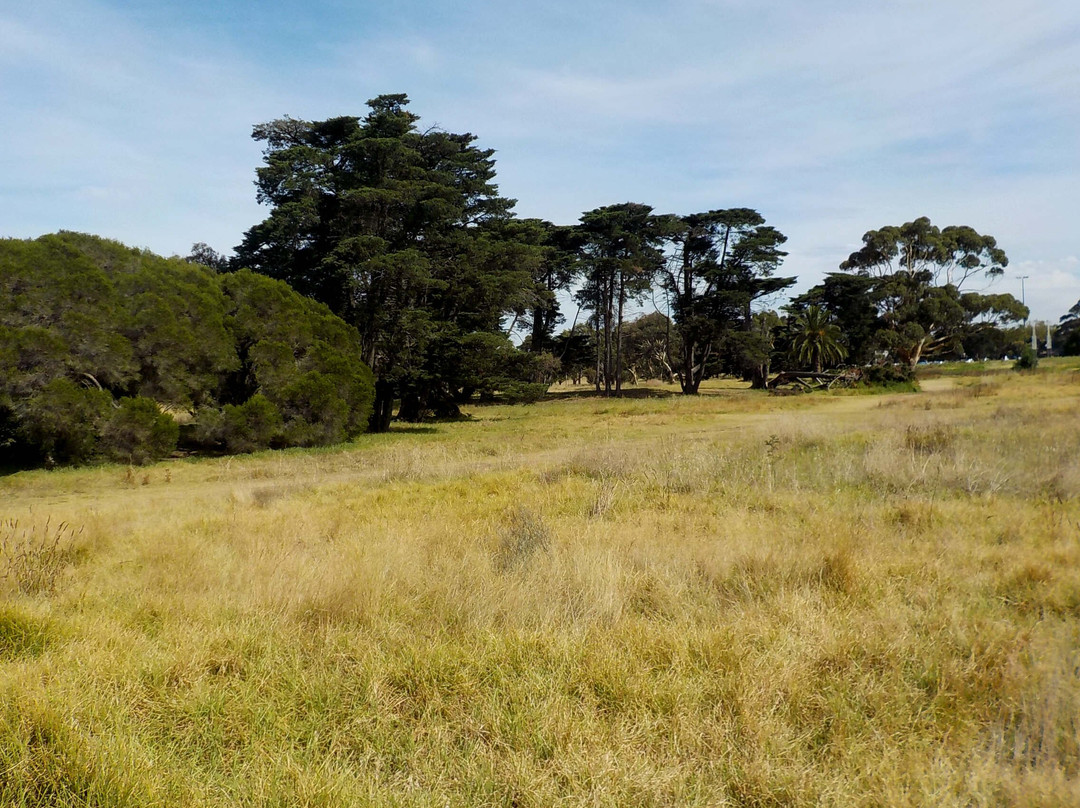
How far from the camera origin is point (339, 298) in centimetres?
2631

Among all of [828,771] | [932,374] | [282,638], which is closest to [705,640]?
[828,771]

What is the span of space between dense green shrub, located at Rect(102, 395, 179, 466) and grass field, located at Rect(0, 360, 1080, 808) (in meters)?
8.86

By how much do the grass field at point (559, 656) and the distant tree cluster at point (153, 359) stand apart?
8920mm

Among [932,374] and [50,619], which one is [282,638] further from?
[932,374]

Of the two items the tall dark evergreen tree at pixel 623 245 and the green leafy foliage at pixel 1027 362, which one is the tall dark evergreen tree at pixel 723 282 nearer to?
the tall dark evergreen tree at pixel 623 245

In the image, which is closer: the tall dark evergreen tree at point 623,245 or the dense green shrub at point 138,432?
the dense green shrub at point 138,432

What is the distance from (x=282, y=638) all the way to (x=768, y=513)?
5.53 m

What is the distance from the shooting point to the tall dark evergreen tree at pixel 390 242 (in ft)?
78.9

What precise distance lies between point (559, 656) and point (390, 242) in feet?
76.7

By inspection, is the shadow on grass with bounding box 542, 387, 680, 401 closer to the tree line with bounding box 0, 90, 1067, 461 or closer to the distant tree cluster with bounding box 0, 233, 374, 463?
the tree line with bounding box 0, 90, 1067, 461

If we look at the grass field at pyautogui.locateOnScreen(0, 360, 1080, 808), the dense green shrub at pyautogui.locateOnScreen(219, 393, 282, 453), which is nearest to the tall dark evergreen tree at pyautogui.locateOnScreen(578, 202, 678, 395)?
the dense green shrub at pyautogui.locateOnScreen(219, 393, 282, 453)

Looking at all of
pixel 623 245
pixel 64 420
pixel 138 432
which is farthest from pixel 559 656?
pixel 623 245

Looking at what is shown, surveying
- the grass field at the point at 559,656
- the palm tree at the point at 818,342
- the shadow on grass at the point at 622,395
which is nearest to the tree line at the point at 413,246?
the shadow on grass at the point at 622,395

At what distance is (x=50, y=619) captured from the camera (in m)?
4.09
